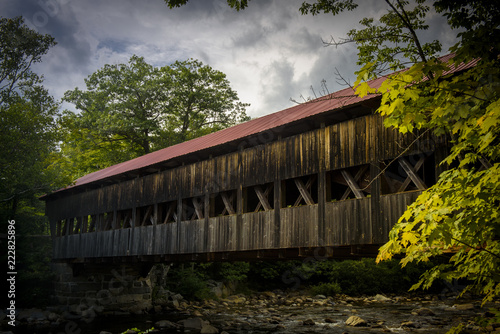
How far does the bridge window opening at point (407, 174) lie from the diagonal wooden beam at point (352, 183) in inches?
17.1

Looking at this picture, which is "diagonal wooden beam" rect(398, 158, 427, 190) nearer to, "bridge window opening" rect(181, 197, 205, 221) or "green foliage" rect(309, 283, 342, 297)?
"bridge window opening" rect(181, 197, 205, 221)

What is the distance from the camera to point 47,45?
23.5 meters

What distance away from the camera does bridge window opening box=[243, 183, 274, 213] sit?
9.91 m

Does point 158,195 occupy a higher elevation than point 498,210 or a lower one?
higher

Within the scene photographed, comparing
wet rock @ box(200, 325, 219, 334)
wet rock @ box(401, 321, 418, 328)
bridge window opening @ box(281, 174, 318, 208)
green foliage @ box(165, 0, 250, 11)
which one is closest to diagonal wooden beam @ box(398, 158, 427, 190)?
bridge window opening @ box(281, 174, 318, 208)

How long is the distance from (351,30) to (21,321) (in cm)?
1393

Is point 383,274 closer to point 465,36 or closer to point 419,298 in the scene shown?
point 419,298

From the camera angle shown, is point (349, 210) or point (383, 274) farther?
point (383, 274)

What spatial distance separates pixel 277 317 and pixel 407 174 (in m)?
8.08

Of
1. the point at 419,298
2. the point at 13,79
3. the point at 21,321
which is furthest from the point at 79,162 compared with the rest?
the point at 419,298

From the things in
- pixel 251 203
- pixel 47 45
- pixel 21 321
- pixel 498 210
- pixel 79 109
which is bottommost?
pixel 21 321

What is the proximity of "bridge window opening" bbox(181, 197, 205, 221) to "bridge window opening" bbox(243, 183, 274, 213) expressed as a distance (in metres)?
1.47

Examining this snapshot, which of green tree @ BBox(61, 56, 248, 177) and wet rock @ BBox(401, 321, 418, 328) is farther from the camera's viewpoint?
green tree @ BBox(61, 56, 248, 177)

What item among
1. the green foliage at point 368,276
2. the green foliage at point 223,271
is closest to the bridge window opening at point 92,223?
the green foliage at point 223,271
